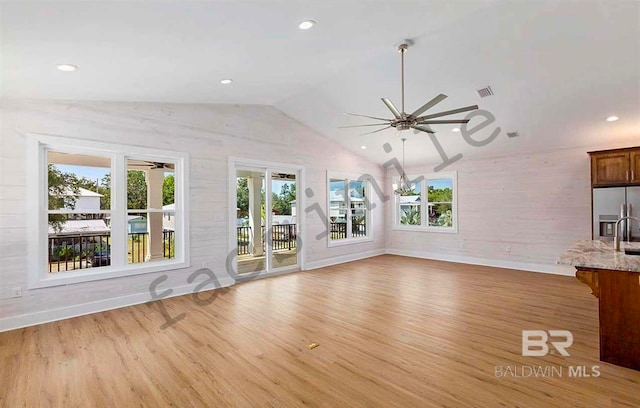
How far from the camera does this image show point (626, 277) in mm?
2582

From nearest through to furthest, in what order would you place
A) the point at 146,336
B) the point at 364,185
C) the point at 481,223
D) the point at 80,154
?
the point at 146,336
the point at 80,154
the point at 481,223
the point at 364,185

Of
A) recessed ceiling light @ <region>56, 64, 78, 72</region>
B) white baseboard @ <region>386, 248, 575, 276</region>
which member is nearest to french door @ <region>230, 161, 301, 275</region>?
recessed ceiling light @ <region>56, 64, 78, 72</region>

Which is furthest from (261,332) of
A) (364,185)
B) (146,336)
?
(364,185)

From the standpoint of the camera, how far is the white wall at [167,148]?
11.8 ft

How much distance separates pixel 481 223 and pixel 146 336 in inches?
275

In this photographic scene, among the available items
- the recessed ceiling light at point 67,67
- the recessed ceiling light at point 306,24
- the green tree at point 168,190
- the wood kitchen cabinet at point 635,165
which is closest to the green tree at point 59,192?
the green tree at point 168,190

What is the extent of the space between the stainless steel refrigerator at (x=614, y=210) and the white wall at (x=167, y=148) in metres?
4.96

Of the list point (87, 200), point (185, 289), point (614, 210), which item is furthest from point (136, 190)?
point (614, 210)

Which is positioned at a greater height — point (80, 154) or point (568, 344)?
point (80, 154)

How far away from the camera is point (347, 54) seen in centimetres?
372

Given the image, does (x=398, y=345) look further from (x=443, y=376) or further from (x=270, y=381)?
(x=270, y=381)

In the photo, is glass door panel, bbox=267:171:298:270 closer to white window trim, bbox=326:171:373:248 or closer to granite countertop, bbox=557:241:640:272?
white window trim, bbox=326:171:373:248

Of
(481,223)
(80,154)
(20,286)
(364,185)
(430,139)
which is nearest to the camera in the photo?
(20,286)

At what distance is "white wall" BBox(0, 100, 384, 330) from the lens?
360 centimetres
